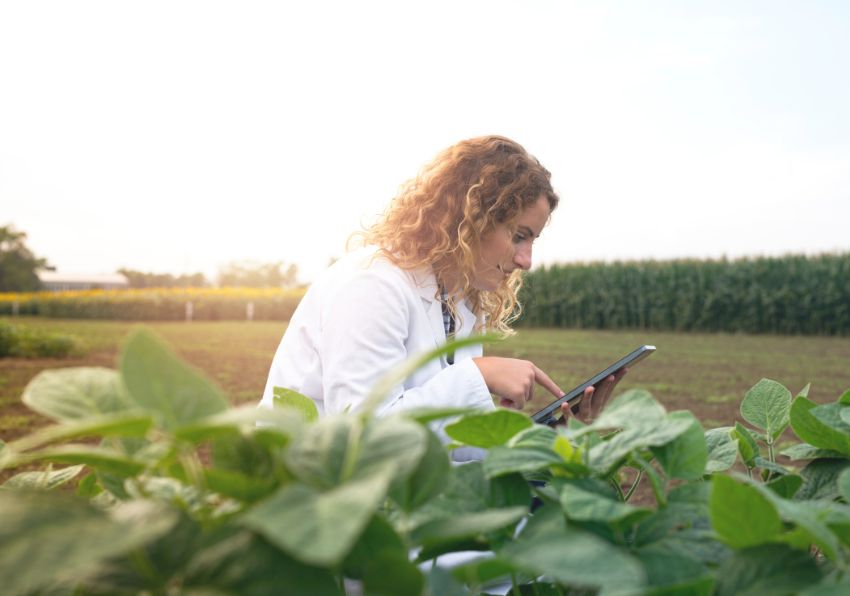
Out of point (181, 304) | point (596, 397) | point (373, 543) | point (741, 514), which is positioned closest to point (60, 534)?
point (373, 543)

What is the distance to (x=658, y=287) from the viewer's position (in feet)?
74.8

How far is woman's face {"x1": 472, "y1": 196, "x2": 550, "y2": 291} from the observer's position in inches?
82.1

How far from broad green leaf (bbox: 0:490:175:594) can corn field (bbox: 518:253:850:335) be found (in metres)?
19.6

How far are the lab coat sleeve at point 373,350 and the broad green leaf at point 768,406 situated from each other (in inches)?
27.1

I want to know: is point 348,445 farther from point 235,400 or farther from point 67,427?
point 235,400

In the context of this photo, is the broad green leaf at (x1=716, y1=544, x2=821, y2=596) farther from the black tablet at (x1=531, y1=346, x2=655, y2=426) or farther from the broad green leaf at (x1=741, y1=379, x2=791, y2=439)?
the black tablet at (x1=531, y1=346, x2=655, y2=426)

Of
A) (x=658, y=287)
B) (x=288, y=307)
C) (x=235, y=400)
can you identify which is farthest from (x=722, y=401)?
(x=288, y=307)

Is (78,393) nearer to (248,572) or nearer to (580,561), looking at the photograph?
(248,572)

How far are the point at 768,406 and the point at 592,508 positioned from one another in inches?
18.5

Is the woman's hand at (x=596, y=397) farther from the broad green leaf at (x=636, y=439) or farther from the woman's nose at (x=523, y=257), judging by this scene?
the broad green leaf at (x=636, y=439)

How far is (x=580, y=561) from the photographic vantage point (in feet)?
1.18

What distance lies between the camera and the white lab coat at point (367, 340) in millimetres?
1518

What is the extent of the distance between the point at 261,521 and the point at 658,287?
77.7 feet

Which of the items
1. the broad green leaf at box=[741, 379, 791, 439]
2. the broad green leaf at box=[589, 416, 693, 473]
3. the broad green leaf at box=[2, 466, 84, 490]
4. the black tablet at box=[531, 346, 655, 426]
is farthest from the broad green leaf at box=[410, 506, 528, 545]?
the black tablet at box=[531, 346, 655, 426]
